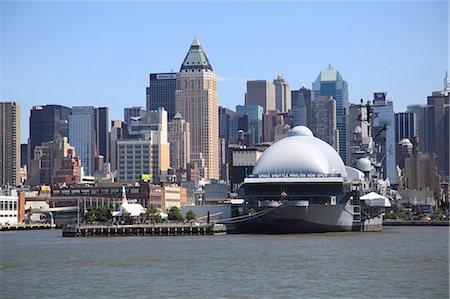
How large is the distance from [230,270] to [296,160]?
5654cm

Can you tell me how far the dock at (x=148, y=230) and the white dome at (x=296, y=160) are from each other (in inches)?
346

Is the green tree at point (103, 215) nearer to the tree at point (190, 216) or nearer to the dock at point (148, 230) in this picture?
the tree at point (190, 216)

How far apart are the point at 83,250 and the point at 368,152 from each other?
76879 millimetres

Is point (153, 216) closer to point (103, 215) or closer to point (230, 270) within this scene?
point (103, 215)

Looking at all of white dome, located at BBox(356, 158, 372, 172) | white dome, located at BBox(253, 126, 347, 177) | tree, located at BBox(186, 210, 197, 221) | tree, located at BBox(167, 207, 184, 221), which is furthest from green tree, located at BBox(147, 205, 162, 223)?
white dome, located at BBox(356, 158, 372, 172)

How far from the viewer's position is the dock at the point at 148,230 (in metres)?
122

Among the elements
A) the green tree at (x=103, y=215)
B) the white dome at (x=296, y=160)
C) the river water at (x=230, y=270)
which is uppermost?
the white dome at (x=296, y=160)

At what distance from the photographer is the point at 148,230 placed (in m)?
123

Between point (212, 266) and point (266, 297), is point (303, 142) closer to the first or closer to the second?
point (212, 266)

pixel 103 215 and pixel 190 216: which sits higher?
pixel 190 216

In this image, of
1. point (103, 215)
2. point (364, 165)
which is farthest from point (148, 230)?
point (364, 165)

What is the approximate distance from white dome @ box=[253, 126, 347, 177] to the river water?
82.6 feet

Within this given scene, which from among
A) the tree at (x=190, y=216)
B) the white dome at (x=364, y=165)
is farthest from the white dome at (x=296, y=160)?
the tree at (x=190, y=216)

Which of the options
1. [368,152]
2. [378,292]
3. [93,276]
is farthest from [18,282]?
[368,152]
